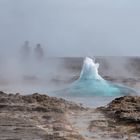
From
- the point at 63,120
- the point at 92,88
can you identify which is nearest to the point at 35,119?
the point at 63,120

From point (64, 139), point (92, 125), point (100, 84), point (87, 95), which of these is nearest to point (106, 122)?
point (92, 125)

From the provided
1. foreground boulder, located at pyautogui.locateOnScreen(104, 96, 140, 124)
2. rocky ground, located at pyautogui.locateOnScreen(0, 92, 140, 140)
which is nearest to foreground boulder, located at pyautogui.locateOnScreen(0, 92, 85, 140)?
rocky ground, located at pyautogui.locateOnScreen(0, 92, 140, 140)

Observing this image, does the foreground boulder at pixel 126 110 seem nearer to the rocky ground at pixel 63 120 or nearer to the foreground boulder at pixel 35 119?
the rocky ground at pixel 63 120

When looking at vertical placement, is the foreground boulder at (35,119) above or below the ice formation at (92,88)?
below

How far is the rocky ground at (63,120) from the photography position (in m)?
16.3

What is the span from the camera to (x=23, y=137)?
1532 cm

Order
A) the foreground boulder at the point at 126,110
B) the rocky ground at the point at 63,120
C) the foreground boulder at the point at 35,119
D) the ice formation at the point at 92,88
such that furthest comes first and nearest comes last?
1. the ice formation at the point at 92,88
2. the foreground boulder at the point at 126,110
3. the rocky ground at the point at 63,120
4. the foreground boulder at the point at 35,119

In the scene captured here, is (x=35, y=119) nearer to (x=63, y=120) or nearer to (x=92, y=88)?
(x=63, y=120)

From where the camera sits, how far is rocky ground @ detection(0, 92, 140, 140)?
1630 centimetres

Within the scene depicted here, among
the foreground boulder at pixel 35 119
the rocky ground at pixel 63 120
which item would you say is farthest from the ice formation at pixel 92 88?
the foreground boulder at pixel 35 119

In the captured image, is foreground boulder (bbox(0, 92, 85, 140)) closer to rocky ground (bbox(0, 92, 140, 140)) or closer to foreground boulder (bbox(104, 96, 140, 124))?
rocky ground (bbox(0, 92, 140, 140))

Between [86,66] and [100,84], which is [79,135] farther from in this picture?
[86,66]

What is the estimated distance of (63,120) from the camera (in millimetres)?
19328

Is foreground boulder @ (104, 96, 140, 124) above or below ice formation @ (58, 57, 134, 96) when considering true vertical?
below
